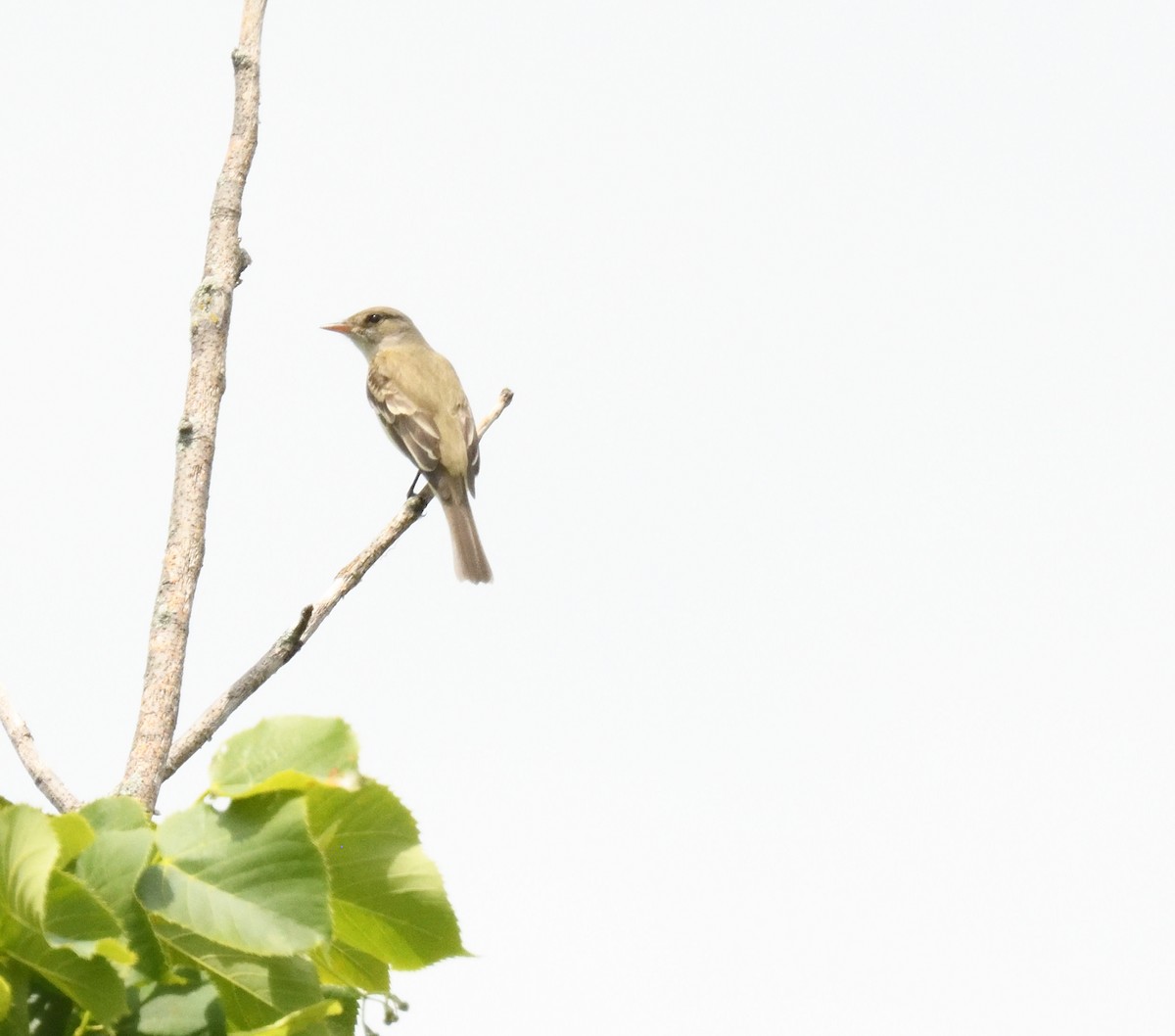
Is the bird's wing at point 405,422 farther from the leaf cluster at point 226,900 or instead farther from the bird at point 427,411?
the leaf cluster at point 226,900

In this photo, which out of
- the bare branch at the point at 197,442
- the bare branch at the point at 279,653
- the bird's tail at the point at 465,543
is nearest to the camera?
the bare branch at the point at 197,442

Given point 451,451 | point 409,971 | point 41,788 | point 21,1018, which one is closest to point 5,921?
point 21,1018

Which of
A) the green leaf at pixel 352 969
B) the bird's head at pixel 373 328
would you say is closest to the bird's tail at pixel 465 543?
the bird's head at pixel 373 328

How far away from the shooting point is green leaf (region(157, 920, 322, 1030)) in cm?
203

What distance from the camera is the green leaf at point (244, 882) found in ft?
6.47

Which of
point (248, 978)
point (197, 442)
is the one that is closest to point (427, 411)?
point (197, 442)

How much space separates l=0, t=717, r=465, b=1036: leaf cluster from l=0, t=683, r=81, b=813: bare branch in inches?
46.4

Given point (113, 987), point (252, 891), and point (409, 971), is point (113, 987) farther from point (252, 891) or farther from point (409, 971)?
point (409, 971)

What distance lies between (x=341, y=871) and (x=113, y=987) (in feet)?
1.31

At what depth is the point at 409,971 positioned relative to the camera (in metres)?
2.27

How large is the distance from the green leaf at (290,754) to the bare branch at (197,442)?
2.68 ft

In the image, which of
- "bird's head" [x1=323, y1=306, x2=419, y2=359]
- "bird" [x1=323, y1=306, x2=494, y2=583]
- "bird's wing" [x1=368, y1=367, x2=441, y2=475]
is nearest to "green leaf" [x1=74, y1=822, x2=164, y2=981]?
"bird" [x1=323, y1=306, x2=494, y2=583]

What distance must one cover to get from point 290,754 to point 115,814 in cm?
25

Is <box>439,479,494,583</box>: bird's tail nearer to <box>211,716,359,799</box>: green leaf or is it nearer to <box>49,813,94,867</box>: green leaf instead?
<box>211,716,359,799</box>: green leaf
